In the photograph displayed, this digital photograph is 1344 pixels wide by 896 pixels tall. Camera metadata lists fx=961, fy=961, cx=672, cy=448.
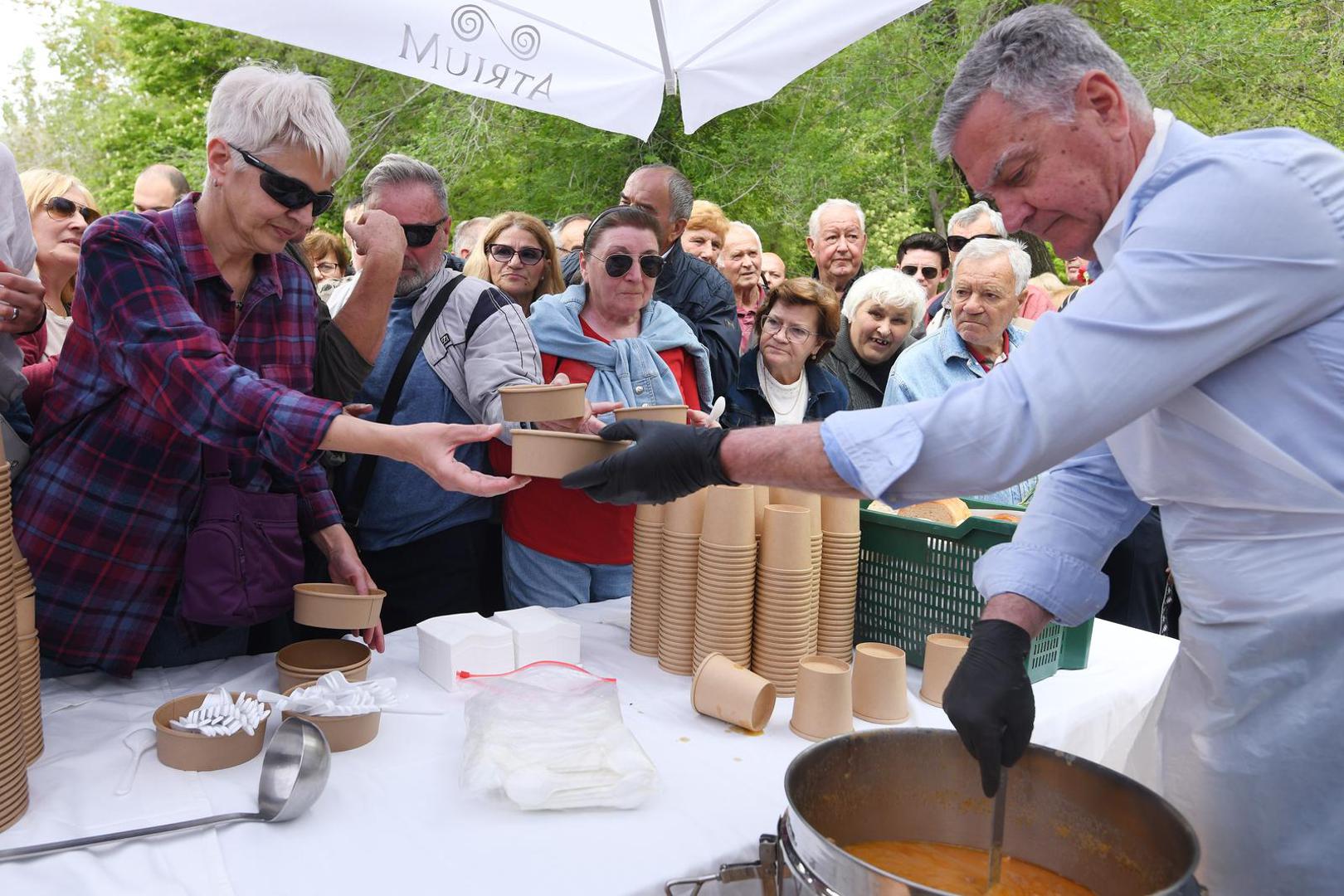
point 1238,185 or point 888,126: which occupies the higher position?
point 888,126

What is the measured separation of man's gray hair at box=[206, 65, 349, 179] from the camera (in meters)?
2.07

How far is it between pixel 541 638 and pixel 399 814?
63 centimetres

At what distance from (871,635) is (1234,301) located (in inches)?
53.6

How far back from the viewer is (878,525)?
2.40 m

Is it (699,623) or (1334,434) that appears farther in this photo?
(699,623)

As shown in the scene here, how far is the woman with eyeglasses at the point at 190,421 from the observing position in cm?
187

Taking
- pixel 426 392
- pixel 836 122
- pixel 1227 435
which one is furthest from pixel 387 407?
pixel 836 122

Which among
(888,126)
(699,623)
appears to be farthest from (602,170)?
(699,623)

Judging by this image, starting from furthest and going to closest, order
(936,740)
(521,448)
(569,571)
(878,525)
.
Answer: (569,571) → (878,525) → (521,448) → (936,740)

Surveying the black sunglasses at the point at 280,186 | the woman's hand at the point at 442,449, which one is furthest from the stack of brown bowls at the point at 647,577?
the black sunglasses at the point at 280,186

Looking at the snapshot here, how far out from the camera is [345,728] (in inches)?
70.2

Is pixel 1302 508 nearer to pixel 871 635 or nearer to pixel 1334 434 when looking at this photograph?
pixel 1334 434

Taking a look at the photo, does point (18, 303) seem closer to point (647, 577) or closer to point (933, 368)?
point (647, 577)

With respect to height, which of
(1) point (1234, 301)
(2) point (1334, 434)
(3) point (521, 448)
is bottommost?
(3) point (521, 448)
